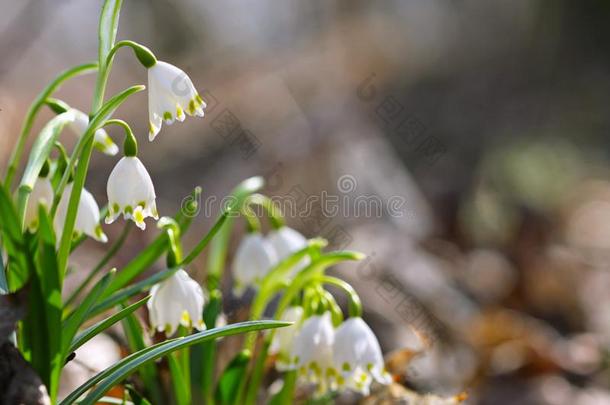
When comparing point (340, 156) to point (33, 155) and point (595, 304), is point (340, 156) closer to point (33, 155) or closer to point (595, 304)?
point (595, 304)

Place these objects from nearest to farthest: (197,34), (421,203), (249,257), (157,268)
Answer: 1. (249,257)
2. (157,268)
3. (421,203)
4. (197,34)

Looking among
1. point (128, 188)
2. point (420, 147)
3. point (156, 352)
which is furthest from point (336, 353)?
Answer: point (420, 147)

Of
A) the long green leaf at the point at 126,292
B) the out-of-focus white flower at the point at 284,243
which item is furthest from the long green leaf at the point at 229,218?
the long green leaf at the point at 126,292

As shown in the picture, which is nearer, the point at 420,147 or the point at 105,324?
the point at 105,324

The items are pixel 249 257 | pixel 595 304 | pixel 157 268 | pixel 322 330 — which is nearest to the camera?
pixel 322 330

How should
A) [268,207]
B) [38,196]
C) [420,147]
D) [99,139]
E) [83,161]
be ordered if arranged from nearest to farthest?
[83,161]
[38,196]
[99,139]
[268,207]
[420,147]

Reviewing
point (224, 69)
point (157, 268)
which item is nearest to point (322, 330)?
point (157, 268)

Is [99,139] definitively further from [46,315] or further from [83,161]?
[46,315]
